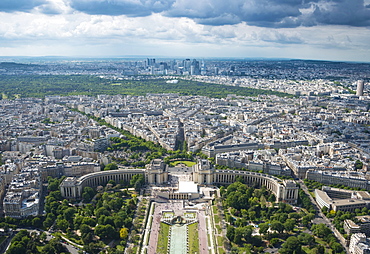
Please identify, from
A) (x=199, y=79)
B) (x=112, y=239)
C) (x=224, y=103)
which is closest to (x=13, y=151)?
(x=112, y=239)

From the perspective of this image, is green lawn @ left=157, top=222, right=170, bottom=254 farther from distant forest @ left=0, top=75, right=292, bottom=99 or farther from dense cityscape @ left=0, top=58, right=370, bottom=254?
distant forest @ left=0, top=75, right=292, bottom=99

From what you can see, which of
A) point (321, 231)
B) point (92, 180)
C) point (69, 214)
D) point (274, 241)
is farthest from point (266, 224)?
point (92, 180)

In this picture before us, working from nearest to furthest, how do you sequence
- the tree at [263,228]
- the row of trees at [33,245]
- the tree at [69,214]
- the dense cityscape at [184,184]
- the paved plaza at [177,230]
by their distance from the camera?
the row of trees at [33,245] → the paved plaza at [177,230] → the dense cityscape at [184,184] → the tree at [263,228] → the tree at [69,214]

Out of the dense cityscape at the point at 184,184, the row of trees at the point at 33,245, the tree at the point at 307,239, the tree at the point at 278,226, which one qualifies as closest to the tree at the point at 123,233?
the dense cityscape at the point at 184,184

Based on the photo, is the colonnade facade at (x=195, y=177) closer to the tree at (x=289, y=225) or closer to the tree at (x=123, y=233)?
the tree at (x=289, y=225)

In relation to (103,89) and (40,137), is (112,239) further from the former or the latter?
(103,89)

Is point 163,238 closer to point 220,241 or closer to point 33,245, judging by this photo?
point 220,241

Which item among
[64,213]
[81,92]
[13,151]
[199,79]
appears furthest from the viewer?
[199,79]
